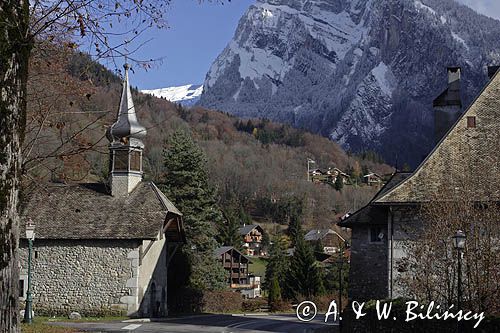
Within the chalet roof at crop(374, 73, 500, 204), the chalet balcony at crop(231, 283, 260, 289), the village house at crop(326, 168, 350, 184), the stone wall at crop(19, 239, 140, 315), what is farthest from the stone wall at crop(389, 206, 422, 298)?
the village house at crop(326, 168, 350, 184)

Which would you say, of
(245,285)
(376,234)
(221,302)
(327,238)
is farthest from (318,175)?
(376,234)

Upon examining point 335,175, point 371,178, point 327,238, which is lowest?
point 327,238

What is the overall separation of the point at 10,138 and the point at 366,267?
26127 millimetres

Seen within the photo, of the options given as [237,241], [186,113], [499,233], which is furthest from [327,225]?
[499,233]

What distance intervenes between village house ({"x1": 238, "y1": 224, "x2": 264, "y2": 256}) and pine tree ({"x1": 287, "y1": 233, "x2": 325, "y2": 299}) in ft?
166

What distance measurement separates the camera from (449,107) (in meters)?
35.6

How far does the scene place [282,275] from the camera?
65.2m

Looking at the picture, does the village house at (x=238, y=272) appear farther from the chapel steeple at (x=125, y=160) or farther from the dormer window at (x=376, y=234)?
the dormer window at (x=376, y=234)

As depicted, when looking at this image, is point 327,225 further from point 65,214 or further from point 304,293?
point 65,214

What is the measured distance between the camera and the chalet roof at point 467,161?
26.2 m

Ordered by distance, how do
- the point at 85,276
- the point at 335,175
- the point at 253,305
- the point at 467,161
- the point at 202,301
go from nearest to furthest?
1. the point at 467,161
2. the point at 85,276
3. the point at 202,301
4. the point at 253,305
5. the point at 335,175

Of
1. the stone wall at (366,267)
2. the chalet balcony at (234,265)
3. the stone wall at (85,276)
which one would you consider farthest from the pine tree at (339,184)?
the stone wall at (85,276)

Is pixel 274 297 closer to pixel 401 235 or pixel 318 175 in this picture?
pixel 401 235

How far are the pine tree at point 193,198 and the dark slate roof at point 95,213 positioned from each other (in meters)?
11.0
